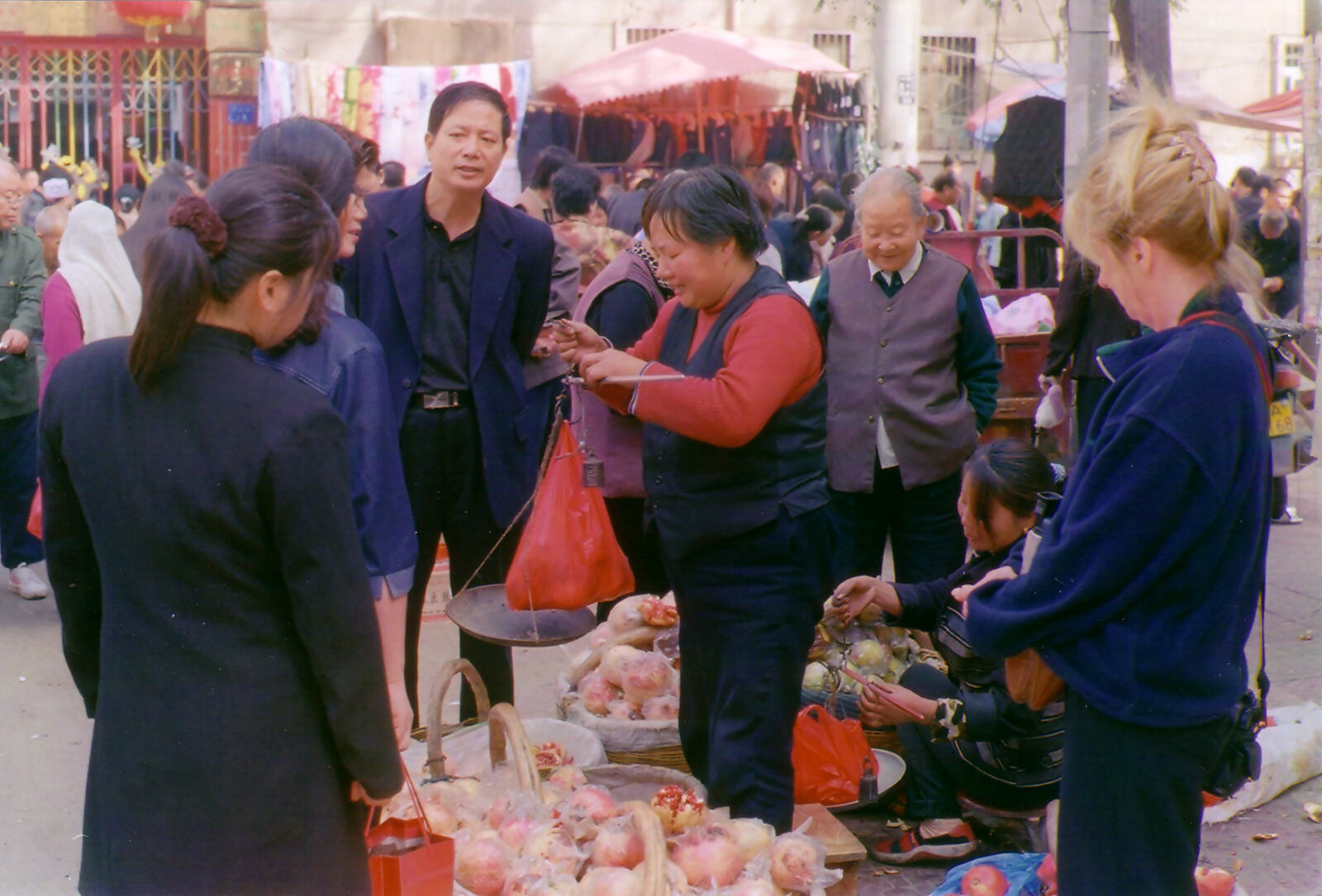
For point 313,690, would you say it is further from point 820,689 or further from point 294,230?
point 820,689

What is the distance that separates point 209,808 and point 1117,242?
5.13 ft

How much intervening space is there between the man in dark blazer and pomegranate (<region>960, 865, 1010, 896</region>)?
1548mm

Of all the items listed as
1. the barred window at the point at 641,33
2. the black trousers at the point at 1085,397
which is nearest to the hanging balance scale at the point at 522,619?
the black trousers at the point at 1085,397

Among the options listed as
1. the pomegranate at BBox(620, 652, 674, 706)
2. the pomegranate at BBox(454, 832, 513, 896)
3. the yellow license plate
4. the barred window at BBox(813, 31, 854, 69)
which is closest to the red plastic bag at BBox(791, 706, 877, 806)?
the pomegranate at BBox(620, 652, 674, 706)

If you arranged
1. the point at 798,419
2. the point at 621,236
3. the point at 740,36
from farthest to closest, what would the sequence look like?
the point at 740,36 → the point at 621,236 → the point at 798,419

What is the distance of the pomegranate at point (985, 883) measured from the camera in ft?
9.68

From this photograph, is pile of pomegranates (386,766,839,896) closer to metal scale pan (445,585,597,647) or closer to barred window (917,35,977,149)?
metal scale pan (445,585,597,647)

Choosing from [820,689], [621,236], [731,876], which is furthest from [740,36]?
[731,876]

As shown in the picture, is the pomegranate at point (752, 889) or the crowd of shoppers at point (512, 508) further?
the pomegranate at point (752, 889)

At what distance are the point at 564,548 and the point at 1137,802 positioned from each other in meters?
1.64

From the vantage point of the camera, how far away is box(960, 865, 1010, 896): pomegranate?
2949mm

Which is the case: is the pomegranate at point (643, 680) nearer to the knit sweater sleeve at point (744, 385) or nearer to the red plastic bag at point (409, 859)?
the knit sweater sleeve at point (744, 385)

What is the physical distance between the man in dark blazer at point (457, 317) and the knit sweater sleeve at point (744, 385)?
890 mm

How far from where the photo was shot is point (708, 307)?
9.95ft
